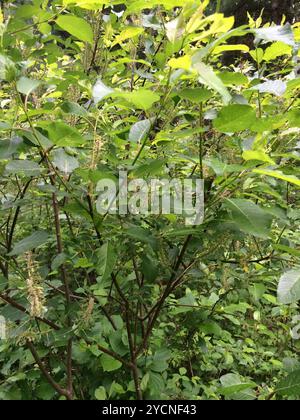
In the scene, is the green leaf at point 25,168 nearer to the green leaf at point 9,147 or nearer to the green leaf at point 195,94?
the green leaf at point 9,147

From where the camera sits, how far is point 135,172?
0.85 meters

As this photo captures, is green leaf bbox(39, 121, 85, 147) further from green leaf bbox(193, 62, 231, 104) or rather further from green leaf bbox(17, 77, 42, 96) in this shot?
green leaf bbox(193, 62, 231, 104)

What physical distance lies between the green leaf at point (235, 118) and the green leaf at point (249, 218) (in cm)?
15

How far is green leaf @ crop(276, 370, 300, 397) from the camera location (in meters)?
0.93

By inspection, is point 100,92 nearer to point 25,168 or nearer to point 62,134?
point 62,134

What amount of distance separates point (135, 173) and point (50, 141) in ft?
0.63

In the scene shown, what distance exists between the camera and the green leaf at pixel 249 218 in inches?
30.7

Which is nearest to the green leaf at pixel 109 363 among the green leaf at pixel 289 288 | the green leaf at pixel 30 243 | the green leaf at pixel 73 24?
the green leaf at pixel 30 243

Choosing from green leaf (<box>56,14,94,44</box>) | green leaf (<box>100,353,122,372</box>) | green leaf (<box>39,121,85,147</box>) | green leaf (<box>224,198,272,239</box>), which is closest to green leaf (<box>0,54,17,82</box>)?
green leaf (<box>39,121,85,147</box>)

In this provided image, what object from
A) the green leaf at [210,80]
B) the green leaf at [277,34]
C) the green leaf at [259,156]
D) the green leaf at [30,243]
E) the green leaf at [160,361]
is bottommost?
the green leaf at [160,361]

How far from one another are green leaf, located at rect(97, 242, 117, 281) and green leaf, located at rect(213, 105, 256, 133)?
1.15 ft

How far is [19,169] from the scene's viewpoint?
86cm
